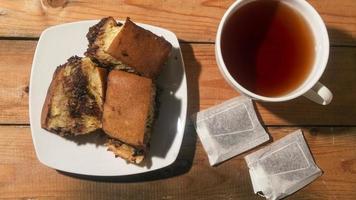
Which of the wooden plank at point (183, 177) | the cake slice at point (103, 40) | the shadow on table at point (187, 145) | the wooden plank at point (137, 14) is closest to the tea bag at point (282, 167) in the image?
the wooden plank at point (183, 177)

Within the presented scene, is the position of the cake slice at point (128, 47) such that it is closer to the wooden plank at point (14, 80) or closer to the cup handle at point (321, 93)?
the wooden plank at point (14, 80)

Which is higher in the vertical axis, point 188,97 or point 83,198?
point 188,97

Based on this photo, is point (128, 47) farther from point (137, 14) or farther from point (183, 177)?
point (183, 177)

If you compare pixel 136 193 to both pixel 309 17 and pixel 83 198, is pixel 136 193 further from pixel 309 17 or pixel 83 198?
pixel 309 17

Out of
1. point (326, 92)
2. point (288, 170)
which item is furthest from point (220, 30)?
point (288, 170)

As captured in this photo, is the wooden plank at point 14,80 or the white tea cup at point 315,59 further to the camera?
the wooden plank at point 14,80

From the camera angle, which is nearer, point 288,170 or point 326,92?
point 326,92

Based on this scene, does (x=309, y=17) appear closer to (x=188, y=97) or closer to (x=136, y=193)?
(x=188, y=97)

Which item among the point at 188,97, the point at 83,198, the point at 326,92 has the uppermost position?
the point at 326,92
